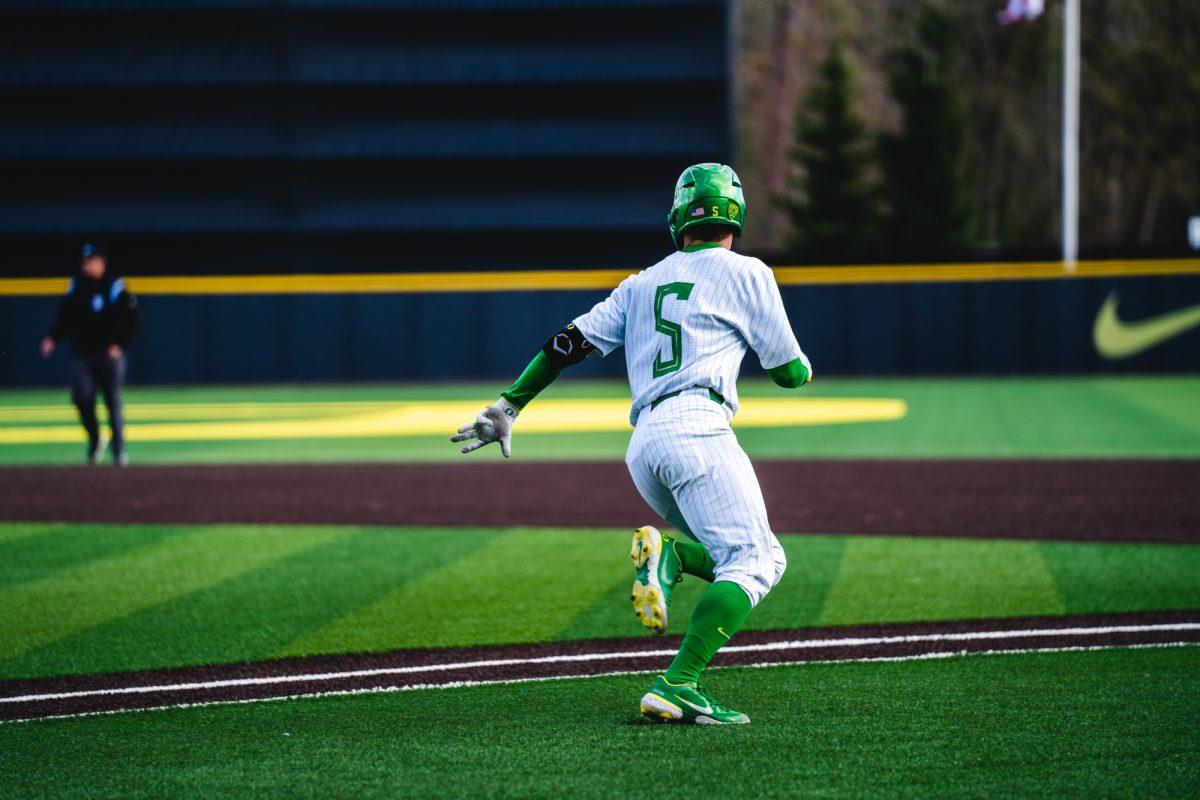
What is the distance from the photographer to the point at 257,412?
20.2 m

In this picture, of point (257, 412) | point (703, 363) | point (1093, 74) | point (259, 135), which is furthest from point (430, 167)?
point (1093, 74)

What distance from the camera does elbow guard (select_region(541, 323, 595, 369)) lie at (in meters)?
4.86

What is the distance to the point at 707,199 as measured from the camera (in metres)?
4.75

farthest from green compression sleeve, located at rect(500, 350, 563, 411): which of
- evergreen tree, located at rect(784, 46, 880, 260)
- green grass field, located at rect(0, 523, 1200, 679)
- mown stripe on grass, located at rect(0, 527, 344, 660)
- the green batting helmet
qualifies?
evergreen tree, located at rect(784, 46, 880, 260)

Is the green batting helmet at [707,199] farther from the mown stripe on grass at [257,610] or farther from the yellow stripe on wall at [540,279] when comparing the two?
the yellow stripe on wall at [540,279]

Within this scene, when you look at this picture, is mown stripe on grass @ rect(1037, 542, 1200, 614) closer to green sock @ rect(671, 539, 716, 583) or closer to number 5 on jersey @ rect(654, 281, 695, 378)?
green sock @ rect(671, 539, 716, 583)

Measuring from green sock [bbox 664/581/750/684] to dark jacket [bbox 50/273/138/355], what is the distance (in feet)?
31.3

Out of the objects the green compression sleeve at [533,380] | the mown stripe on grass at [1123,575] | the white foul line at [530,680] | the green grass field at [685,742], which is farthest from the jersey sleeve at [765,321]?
the mown stripe on grass at [1123,575]

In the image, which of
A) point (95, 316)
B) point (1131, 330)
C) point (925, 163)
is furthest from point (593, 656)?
point (925, 163)

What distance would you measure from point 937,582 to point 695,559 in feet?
9.98

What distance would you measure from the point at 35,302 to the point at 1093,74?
2871 centimetres

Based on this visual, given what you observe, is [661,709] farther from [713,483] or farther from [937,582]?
[937,582]

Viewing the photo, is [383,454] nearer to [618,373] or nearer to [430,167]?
[430,167]

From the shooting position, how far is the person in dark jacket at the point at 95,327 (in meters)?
13.0
